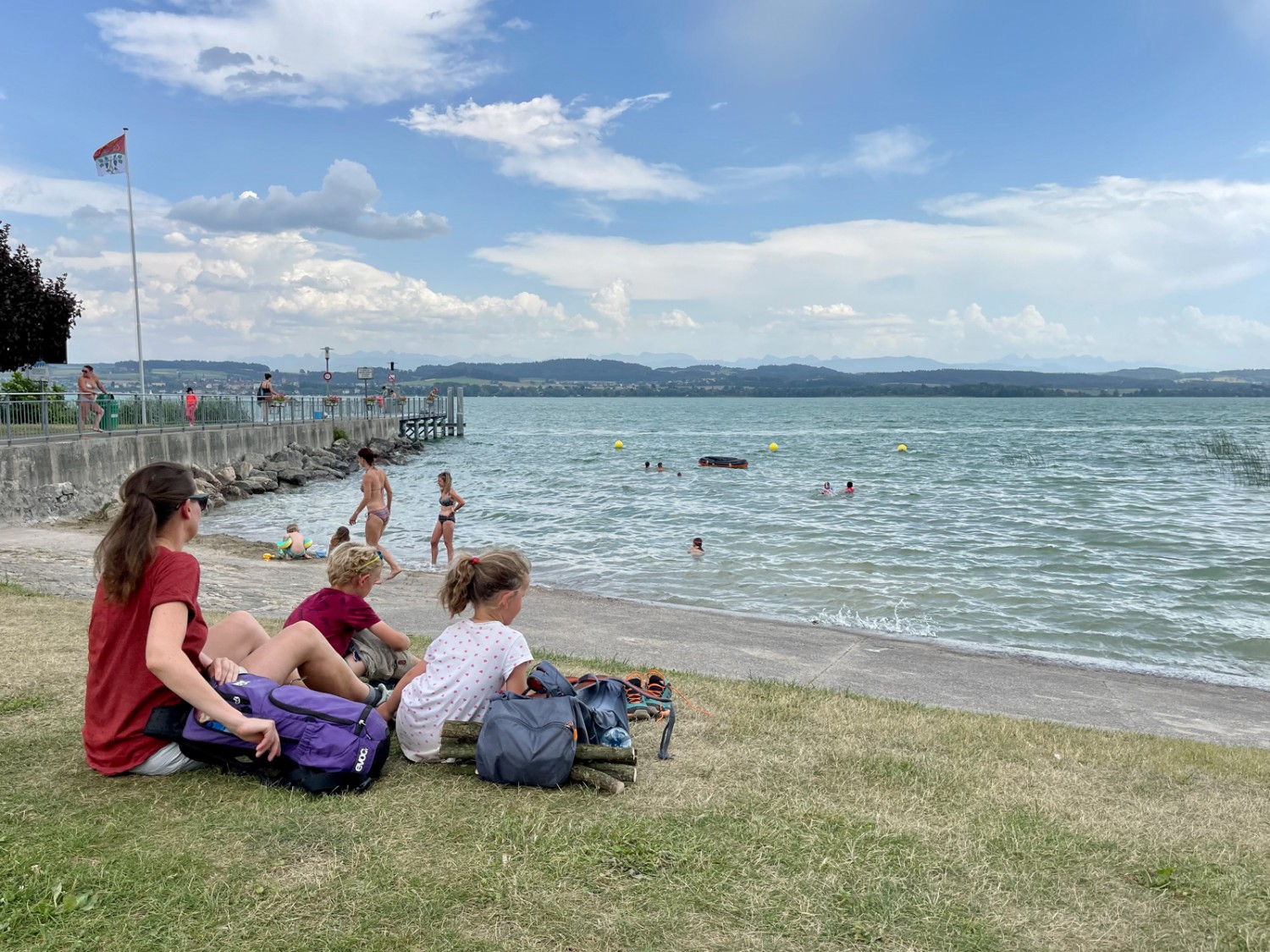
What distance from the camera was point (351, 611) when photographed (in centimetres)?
546

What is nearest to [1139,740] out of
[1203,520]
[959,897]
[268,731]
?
[959,897]

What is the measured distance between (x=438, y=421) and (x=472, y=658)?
69.8m

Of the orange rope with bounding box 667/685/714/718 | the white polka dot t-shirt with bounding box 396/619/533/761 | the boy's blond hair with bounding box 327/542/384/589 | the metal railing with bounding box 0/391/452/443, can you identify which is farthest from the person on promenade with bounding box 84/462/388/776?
the metal railing with bounding box 0/391/452/443

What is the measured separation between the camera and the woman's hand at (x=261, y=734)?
413 centimetres

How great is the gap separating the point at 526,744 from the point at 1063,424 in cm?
10836

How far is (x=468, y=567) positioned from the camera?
15.7ft

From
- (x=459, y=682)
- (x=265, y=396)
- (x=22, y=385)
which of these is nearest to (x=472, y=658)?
(x=459, y=682)

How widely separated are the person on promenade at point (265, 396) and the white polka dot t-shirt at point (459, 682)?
3582 cm

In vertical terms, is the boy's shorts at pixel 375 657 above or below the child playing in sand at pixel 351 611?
below

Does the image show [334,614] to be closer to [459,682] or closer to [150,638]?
[459,682]

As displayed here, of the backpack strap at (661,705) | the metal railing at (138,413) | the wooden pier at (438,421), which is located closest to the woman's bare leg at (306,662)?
the backpack strap at (661,705)

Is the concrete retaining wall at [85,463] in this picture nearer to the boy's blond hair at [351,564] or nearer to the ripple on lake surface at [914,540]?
the ripple on lake surface at [914,540]

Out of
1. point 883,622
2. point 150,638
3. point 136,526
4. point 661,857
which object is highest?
point 136,526

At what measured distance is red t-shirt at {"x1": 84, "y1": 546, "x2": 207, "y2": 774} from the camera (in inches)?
160
